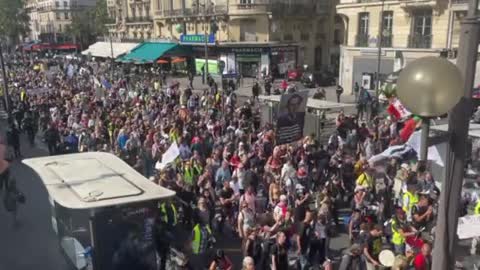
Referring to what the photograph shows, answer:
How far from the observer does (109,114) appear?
18.3 metres

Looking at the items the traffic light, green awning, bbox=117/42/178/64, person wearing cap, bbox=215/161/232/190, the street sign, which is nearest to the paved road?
person wearing cap, bbox=215/161/232/190

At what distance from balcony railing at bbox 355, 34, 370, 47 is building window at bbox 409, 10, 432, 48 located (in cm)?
339

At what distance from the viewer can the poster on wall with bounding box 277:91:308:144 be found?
1345 cm

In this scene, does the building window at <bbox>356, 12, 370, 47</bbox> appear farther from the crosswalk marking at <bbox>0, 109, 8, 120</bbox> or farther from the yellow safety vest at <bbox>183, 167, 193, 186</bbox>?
the yellow safety vest at <bbox>183, 167, 193, 186</bbox>

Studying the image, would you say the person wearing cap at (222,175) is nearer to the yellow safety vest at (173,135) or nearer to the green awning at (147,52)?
the yellow safety vest at (173,135)

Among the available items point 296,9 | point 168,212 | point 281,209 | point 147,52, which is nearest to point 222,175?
point 168,212

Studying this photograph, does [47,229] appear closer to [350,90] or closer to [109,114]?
[109,114]

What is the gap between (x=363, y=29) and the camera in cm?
3303

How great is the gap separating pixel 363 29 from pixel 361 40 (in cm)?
82

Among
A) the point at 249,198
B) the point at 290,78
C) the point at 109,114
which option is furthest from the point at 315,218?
the point at 290,78

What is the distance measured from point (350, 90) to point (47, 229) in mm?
26801

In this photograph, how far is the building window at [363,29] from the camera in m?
32.5

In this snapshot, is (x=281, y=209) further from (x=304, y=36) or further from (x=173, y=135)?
(x=304, y=36)

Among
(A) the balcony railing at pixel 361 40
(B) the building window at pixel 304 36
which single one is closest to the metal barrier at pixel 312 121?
(A) the balcony railing at pixel 361 40
